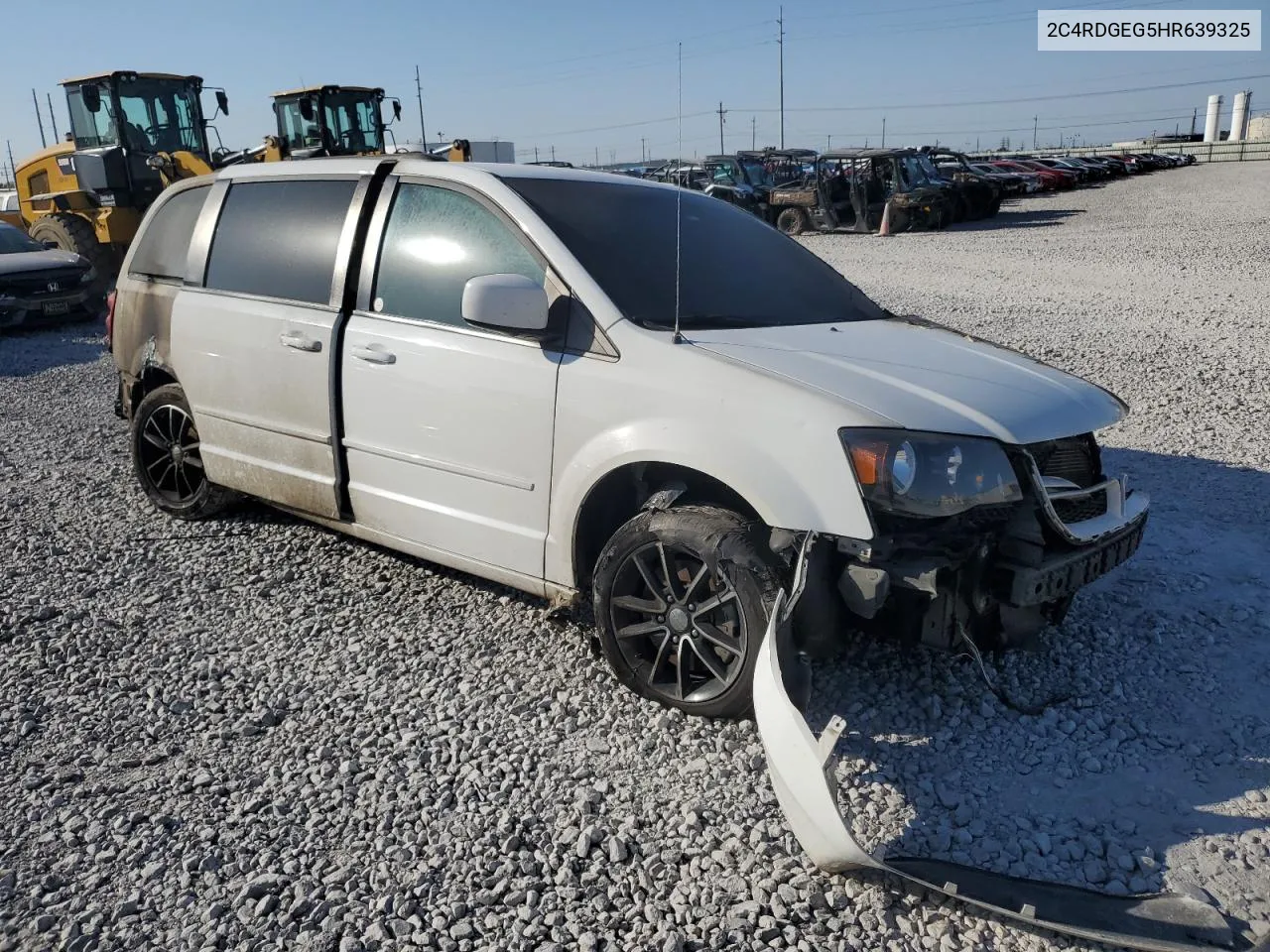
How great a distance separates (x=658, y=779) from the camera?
3.09 metres

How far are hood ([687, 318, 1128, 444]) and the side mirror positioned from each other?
0.56 m

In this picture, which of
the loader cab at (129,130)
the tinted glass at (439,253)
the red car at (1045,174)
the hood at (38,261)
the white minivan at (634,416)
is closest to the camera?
the white minivan at (634,416)

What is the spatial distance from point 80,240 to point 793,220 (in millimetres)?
16477

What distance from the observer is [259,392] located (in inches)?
179

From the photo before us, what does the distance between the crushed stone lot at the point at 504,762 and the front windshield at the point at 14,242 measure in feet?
32.3

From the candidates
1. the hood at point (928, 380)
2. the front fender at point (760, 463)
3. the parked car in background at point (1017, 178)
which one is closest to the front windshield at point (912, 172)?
the parked car in background at point (1017, 178)

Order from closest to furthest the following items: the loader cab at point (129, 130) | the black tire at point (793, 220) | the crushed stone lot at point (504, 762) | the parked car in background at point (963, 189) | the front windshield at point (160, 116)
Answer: the crushed stone lot at point (504, 762) → the loader cab at point (129, 130) → the front windshield at point (160, 116) → the black tire at point (793, 220) → the parked car in background at point (963, 189)

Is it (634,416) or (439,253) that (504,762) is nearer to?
(634,416)

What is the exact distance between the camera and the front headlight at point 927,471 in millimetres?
2957

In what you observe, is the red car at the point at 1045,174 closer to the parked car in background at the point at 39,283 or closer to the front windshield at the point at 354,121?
the front windshield at the point at 354,121

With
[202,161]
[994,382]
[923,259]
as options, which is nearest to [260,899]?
[994,382]

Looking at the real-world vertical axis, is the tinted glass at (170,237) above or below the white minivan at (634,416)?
above

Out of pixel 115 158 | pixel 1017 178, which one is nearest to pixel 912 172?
pixel 1017 178

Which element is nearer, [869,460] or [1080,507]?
[869,460]
